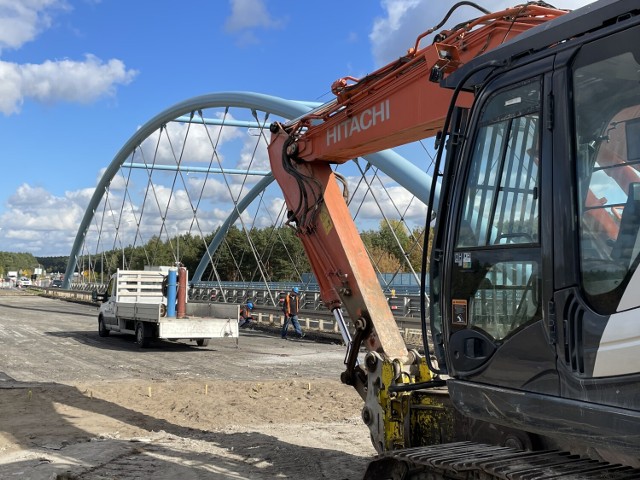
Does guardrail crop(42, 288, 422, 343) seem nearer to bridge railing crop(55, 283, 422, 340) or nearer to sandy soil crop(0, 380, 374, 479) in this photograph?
bridge railing crop(55, 283, 422, 340)

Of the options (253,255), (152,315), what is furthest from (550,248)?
(253,255)

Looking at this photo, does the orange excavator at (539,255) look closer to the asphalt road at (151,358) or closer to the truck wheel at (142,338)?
the asphalt road at (151,358)

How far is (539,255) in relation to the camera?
3406 millimetres

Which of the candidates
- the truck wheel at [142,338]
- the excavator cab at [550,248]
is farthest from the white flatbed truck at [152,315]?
the excavator cab at [550,248]

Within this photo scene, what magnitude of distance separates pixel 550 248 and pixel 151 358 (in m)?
14.7

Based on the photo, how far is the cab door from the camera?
3.45m

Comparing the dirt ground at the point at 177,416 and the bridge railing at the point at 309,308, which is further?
the bridge railing at the point at 309,308

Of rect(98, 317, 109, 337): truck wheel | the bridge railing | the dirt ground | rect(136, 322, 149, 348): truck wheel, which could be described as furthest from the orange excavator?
rect(98, 317, 109, 337): truck wheel

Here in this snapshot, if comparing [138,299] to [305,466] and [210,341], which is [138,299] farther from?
[305,466]

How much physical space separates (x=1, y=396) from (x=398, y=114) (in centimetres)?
862

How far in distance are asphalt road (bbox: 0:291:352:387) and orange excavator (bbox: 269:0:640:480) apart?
999cm

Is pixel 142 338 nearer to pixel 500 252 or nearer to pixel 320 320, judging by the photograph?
pixel 320 320

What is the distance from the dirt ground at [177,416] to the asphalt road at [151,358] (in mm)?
47

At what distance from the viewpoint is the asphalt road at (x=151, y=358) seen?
13930mm
